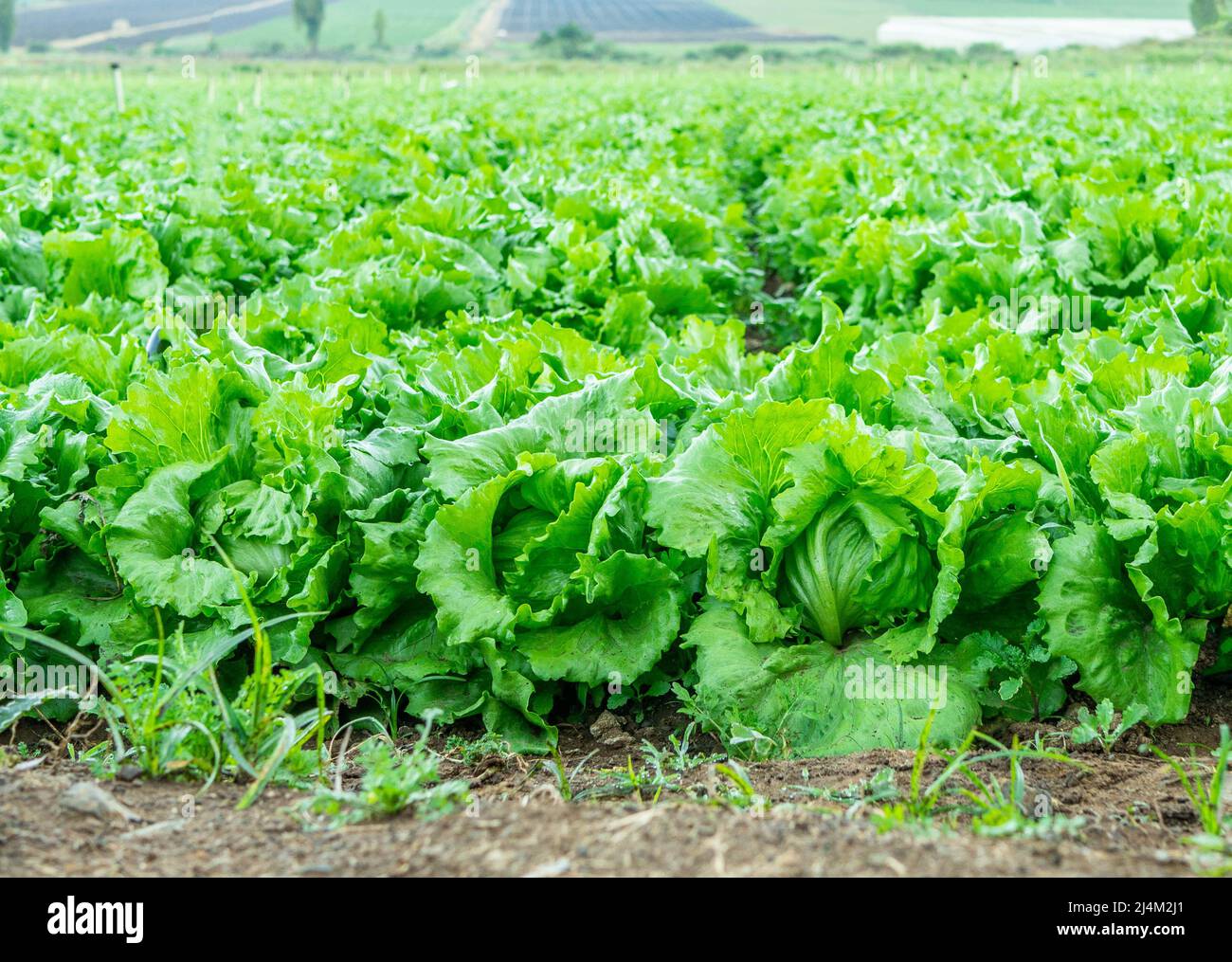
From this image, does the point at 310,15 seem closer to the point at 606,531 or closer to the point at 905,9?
the point at 905,9

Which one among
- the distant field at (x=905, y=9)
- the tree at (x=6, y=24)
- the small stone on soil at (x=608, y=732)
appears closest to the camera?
the small stone on soil at (x=608, y=732)

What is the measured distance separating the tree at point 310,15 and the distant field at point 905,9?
6503 cm

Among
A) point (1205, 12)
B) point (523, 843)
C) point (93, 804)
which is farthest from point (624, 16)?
point (523, 843)

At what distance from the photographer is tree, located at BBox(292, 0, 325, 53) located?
381 ft

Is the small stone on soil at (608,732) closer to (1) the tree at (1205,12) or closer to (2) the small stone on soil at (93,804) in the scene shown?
(2) the small stone on soil at (93,804)

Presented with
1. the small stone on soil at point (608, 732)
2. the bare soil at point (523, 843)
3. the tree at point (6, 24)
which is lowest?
the small stone on soil at point (608, 732)

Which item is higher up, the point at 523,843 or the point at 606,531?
the point at 606,531

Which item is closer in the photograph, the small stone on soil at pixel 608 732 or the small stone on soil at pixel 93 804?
the small stone on soil at pixel 93 804

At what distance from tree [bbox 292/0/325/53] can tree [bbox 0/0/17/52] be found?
2543 cm

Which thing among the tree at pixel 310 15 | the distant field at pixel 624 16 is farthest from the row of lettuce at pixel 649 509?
the distant field at pixel 624 16

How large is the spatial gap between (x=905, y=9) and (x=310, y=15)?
96571 mm

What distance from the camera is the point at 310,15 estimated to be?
11725cm

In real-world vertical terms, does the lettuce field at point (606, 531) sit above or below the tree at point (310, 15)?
below

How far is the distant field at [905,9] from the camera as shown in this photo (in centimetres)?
16389
